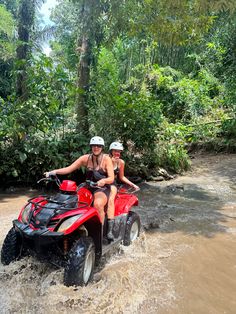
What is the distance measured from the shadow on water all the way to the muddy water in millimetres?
19

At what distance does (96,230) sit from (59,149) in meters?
5.42

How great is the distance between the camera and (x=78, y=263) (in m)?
3.34

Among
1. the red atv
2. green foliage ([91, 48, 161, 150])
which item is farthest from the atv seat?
green foliage ([91, 48, 161, 150])

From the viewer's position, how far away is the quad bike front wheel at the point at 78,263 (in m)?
3.31

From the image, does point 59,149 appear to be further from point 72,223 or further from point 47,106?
point 72,223

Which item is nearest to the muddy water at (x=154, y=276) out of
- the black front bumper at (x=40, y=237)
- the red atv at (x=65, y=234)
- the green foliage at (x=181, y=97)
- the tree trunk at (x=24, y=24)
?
the red atv at (x=65, y=234)

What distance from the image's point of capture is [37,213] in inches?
A: 143

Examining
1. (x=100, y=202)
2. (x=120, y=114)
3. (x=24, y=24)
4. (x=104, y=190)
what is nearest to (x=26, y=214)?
(x=100, y=202)

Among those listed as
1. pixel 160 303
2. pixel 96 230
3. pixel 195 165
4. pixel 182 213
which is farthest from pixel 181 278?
pixel 195 165

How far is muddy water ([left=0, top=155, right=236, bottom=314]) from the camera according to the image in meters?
3.38

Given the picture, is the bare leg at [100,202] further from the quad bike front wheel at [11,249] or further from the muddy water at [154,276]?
the quad bike front wheel at [11,249]

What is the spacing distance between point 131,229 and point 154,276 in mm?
887

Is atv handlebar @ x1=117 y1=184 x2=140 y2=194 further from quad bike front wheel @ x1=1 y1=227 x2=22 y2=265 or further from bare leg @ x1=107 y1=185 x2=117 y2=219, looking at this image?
quad bike front wheel @ x1=1 y1=227 x2=22 y2=265

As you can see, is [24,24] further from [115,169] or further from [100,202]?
[100,202]
